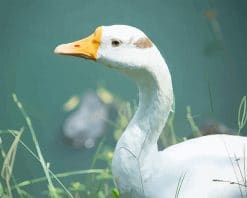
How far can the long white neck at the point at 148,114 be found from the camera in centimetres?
206

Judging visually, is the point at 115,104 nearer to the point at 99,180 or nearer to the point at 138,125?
the point at 99,180

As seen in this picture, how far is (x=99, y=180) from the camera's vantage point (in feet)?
9.66

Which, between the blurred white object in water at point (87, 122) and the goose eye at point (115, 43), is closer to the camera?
the goose eye at point (115, 43)

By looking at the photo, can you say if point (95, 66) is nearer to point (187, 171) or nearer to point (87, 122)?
point (87, 122)

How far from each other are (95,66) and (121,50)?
150 centimetres

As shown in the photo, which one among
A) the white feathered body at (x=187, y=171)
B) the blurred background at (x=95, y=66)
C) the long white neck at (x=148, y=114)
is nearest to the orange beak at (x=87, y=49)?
the long white neck at (x=148, y=114)

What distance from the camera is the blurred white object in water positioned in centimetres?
352

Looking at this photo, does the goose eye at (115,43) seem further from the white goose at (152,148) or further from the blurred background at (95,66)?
the blurred background at (95,66)

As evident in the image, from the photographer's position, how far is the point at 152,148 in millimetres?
2109

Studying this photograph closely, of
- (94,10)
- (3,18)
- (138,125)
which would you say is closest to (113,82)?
(94,10)

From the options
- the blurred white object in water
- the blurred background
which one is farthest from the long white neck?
the blurred white object in water

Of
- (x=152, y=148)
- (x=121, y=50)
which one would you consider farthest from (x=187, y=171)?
(x=121, y=50)

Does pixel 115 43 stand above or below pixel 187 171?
above

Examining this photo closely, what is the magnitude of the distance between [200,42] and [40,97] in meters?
0.72
